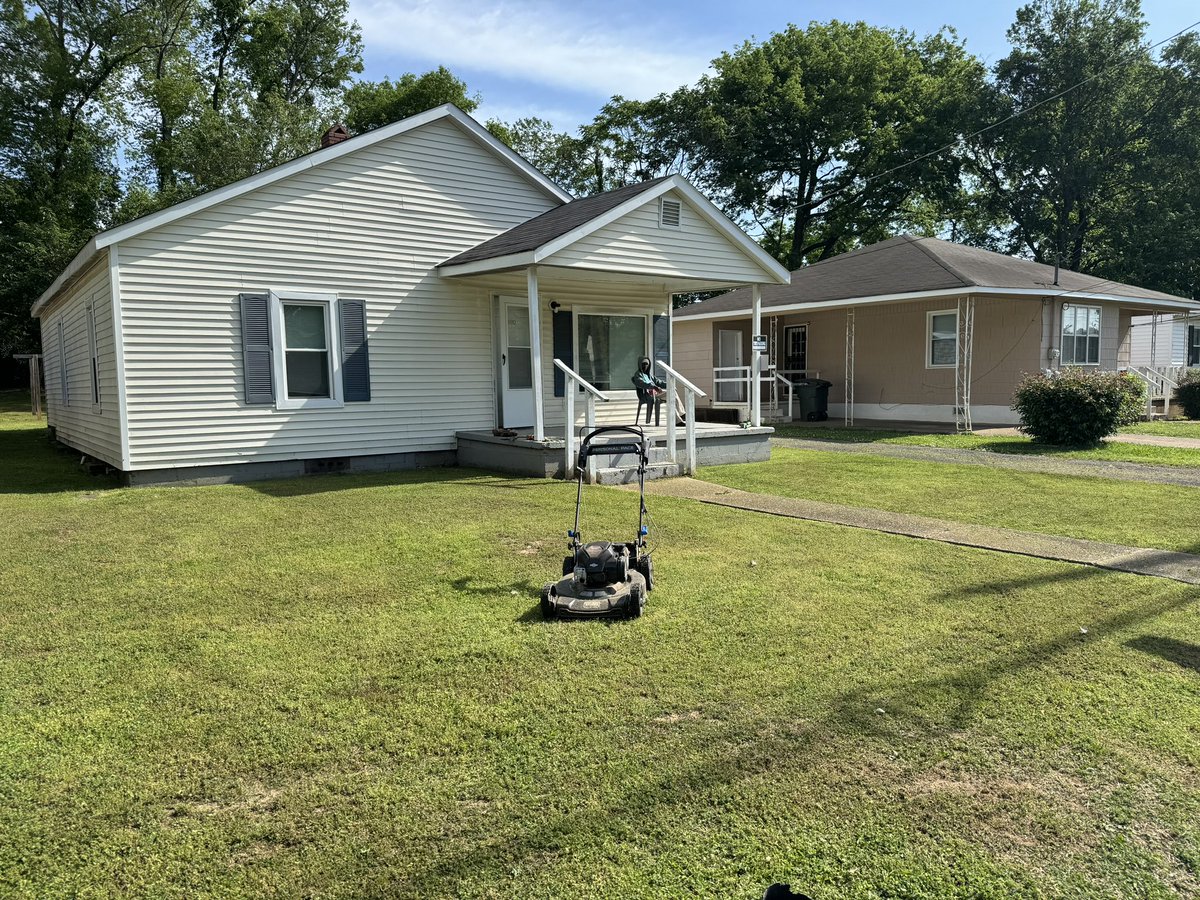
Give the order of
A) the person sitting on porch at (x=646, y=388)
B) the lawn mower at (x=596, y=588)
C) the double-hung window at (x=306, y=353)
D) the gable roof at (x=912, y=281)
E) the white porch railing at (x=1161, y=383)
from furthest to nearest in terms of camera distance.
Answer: the white porch railing at (x=1161, y=383) → the gable roof at (x=912, y=281) → the person sitting on porch at (x=646, y=388) → the double-hung window at (x=306, y=353) → the lawn mower at (x=596, y=588)

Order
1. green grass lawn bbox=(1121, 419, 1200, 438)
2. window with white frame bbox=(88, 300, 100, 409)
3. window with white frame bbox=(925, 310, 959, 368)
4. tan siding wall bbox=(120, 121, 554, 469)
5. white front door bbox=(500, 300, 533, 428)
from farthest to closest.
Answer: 1. window with white frame bbox=(925, 310, 959, 368)
2. green grass lawn bbox=(1121, 419, 1200, 438)
3. white front door bbox=(500, 300, 533, 428)
4. window with white frame bbox=(88, 300, 100, 409)
5. tan siding wall bbox=(120, 121, 554, 469)

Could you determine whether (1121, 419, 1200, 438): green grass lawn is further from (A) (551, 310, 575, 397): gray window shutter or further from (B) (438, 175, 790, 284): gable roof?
(A) (551, 310, 575, 397): gray window shutter

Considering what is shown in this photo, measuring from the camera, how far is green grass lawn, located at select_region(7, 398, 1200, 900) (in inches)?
95.0

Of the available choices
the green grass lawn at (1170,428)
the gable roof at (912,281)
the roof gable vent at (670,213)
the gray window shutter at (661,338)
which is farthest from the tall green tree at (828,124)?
the roof gable vent at (670,213)

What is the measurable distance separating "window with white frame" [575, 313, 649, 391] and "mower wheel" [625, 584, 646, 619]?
8267 mm

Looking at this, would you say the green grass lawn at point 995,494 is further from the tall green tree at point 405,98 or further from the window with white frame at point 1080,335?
the tall green tree at point 405,98

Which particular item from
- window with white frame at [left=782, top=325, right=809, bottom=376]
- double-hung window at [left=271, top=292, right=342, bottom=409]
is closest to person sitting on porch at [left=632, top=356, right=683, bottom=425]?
double-hung window at [left=271, top=292, right=342, bottom=409]

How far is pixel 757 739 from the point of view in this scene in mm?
3162

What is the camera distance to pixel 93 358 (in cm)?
1134

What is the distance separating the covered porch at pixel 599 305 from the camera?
394 inches

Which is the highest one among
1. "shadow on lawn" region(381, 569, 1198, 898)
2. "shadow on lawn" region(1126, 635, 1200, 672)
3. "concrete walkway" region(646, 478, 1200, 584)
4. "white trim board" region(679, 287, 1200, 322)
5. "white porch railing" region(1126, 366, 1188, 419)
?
"white trim board" region(679, 287, 1200, 322)

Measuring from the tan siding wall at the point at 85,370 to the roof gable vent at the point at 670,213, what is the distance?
6.84 meters

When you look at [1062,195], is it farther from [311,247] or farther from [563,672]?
[563,672]

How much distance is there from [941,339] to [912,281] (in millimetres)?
1644
